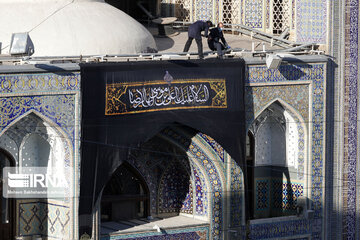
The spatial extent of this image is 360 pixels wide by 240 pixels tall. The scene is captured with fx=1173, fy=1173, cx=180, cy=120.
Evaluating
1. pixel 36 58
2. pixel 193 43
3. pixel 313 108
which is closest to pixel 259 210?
pixel 313 108

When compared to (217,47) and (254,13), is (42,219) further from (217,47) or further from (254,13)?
(254,13)

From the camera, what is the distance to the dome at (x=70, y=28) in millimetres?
17781

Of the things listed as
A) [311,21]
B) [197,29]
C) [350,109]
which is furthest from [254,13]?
[197,29]

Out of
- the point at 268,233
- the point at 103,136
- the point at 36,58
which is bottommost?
the point at 268,233

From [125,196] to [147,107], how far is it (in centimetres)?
165

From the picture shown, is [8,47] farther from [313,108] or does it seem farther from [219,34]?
[313,108]

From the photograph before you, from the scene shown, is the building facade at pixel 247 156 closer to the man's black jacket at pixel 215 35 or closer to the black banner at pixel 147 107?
the black banner at pixel 147 107

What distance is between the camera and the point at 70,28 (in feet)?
59.0

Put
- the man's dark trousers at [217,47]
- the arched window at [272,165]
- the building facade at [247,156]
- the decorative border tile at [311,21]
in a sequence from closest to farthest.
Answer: the building facade at [247,156] → the man's dark trousers at [217,47] → the arched window at [272,165] → the decorative border tile at [311,21]

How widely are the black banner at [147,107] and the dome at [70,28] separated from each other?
47.6 inches

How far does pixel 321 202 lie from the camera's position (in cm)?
1919

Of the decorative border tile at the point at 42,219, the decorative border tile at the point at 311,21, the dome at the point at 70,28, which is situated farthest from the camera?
the decorative border tile at the point at 311,21

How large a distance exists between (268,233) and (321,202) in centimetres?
111

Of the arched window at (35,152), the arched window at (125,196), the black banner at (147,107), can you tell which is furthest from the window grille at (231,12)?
the arched window at (35,152)
